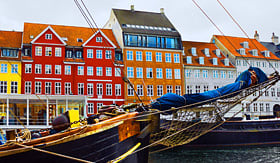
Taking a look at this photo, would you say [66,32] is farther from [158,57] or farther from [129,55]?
[158,57]


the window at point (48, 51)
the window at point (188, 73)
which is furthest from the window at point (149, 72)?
the window at point (48, 51)

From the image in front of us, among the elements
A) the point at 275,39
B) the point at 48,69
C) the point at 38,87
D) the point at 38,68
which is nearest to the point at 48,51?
the point at 48,69

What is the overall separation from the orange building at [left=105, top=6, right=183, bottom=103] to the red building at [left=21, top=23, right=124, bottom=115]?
1.45m

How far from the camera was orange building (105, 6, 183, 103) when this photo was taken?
122 feet

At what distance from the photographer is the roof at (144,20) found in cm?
3836

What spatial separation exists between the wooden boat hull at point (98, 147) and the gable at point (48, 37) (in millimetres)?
26243

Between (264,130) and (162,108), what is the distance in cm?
1953

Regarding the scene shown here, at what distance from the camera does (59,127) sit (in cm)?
714

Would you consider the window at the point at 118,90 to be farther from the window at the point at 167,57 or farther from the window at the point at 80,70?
the window at the point at 167,57

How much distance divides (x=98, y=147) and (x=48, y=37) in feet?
92.6

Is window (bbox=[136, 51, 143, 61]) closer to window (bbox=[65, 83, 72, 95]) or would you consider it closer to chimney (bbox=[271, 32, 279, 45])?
window (bbox=[65, 83, 72, 95])

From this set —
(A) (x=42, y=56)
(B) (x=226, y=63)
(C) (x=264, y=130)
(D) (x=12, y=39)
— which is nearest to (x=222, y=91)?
(C) (x=264, y=130)

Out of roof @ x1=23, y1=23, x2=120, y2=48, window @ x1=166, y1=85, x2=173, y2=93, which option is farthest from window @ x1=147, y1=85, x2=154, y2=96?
roof @ x1=23, y1=23, x2=120, y2=48

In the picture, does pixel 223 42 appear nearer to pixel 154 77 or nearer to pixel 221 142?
pixel 154 77
